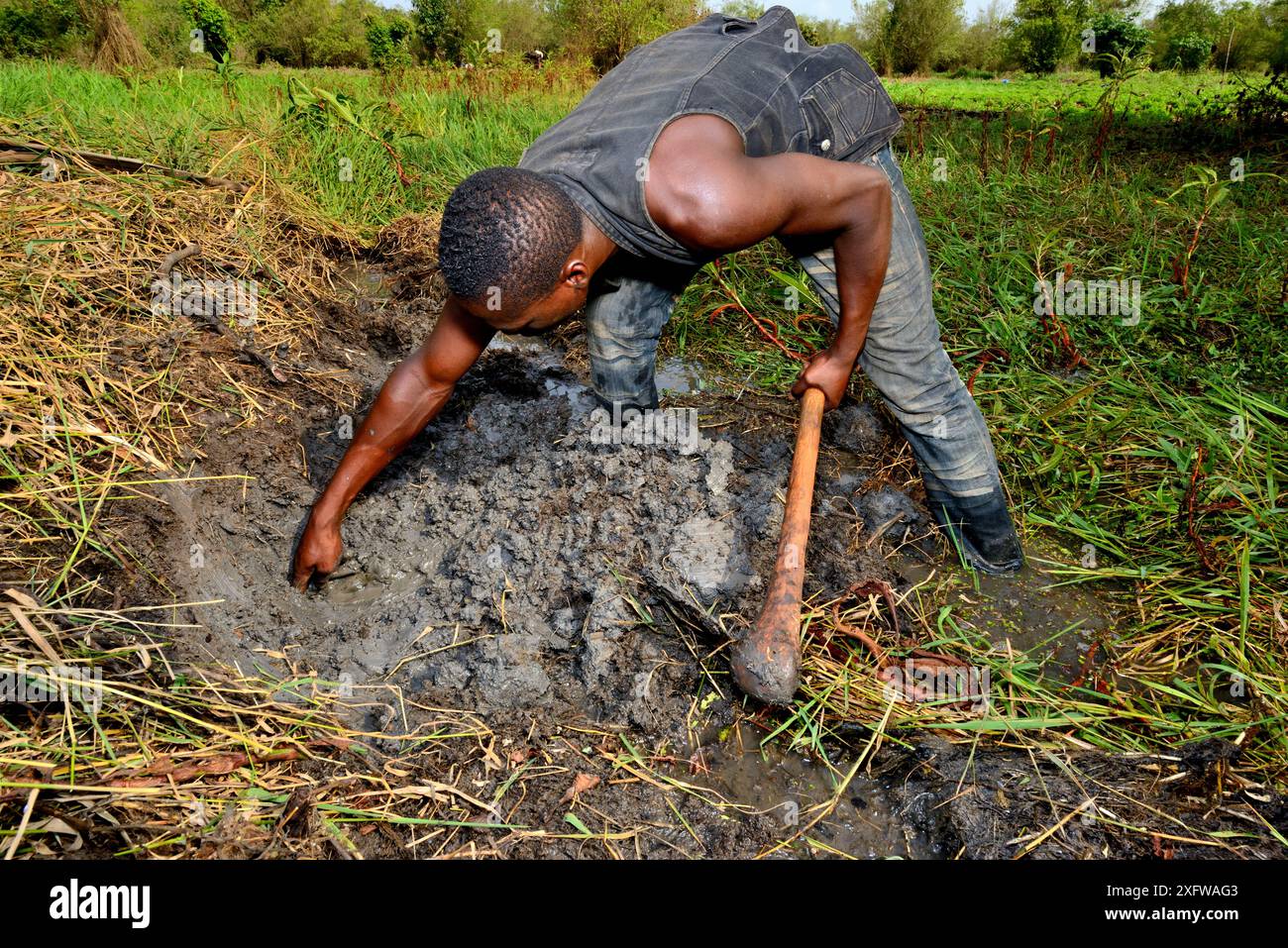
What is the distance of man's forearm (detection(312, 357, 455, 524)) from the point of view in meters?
2.07

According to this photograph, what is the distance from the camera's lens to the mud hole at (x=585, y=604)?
64.6 inches

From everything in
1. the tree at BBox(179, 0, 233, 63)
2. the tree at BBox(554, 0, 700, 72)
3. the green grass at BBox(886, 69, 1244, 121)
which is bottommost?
the green grass at BBox(886, 69, 1244, 121)

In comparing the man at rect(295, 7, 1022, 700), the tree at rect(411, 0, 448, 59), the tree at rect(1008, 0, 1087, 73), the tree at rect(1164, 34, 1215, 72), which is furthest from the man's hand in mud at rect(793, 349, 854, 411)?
the tree at rect(1008, 0, 1087, 73)

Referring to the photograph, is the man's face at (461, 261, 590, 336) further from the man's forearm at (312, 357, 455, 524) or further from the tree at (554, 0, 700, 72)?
the tree at (554, 0, 700, 72)

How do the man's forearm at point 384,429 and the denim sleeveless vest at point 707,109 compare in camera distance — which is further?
the man's forearm at point 384,429

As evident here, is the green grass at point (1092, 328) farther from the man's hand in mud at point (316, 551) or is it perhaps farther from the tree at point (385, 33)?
the tree at point (385, 33)

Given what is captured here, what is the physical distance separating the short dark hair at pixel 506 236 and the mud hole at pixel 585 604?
2.69ft

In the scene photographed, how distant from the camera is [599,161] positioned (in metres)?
1.79

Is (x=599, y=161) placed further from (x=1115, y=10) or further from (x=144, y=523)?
(x=1115, y=10)

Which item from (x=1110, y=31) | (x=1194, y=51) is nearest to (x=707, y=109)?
(x=1110, y=31)

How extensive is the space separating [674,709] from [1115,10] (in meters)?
20.1

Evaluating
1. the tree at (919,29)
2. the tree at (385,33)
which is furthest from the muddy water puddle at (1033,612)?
the tree at (919,29)

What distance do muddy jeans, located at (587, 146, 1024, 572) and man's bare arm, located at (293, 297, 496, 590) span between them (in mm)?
453

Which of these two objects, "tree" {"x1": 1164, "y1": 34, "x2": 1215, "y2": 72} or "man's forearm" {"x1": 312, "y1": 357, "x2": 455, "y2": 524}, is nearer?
"man's forearm" {"x1": 312, "y1": 357, "x2": 455, "y2": 524}
